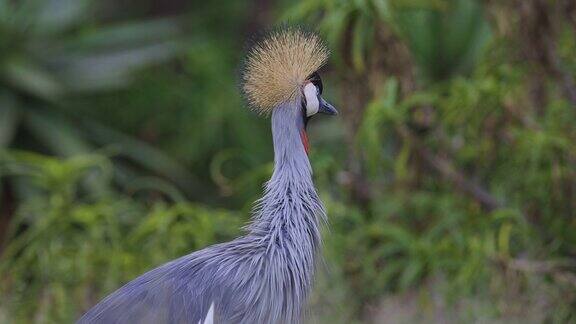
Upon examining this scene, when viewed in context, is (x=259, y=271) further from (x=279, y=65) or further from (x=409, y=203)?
(x=409, y=203)

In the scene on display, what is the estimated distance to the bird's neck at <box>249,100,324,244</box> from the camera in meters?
3.28

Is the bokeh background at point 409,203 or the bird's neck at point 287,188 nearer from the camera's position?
the bird's neck at point 287,188

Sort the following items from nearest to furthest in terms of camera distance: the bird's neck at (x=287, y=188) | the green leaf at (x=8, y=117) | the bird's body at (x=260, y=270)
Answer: the bird's body at (x=260, y=270) < the bird's neck at (x=287, y=188) < the green leaf at (x=8, y=117)

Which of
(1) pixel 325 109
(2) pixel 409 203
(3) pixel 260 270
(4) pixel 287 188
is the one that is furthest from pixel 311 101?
(2) pixel 409 203

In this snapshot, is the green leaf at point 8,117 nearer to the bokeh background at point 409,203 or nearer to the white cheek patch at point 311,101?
the bokeh background at point 409,203

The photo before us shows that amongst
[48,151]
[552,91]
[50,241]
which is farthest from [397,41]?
[48,151]

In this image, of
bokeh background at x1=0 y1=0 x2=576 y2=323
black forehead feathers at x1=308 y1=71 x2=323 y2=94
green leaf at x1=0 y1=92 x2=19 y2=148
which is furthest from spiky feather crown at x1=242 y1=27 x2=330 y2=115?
green leaf at x1=0 y1=92 x2=19 y2=148

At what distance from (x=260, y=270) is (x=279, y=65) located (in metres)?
0.57

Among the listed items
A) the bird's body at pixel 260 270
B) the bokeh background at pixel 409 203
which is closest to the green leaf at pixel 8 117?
the bokeh background at pixel 409 203

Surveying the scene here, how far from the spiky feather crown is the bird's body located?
0.04 m

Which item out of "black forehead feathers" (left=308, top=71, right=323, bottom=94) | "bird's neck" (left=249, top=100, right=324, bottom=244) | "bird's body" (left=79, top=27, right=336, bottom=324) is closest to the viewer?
"bird's body" (left=79, top=27, right=336, bottom=324)

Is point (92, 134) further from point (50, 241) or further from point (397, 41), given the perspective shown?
point (397, 41)

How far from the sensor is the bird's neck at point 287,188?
3.28m

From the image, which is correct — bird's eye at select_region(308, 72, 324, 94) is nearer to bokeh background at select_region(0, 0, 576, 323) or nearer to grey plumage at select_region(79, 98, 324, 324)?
grey plumage at select_region(79, 98, 324, 324)
